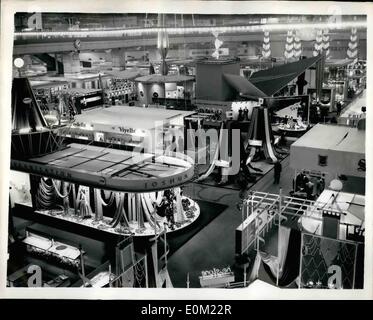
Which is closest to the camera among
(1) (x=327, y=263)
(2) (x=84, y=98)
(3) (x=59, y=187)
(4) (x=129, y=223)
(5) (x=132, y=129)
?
(1) (x=327, y=263)

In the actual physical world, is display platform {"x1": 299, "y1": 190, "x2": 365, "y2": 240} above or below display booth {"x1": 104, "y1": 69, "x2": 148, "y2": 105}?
below

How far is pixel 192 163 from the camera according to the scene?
9891 millimetres

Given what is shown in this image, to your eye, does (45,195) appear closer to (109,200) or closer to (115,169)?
(109,200)

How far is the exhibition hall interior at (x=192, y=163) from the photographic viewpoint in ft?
20.4

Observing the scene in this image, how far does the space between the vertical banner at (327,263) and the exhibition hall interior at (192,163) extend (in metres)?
0.02

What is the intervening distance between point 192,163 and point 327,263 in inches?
178

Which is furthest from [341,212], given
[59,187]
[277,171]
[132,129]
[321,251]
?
[59,187]

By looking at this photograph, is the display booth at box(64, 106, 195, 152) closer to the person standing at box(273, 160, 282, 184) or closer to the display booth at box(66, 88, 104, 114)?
the display booth at box(66, 88, 104, 114)

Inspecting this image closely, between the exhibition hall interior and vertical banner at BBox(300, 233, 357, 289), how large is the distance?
22 mm

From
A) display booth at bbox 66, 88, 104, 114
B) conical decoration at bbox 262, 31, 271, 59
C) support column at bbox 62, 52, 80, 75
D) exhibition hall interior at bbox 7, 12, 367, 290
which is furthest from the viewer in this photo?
display booth at bbox 66, 88, 104, 114

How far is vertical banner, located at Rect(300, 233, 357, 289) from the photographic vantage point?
226 inches

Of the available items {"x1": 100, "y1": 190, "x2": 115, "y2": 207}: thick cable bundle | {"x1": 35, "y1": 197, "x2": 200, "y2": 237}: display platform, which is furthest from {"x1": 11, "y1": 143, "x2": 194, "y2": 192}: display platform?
{"x1": 35, "y1": 197, "x2": 200, "y2": 237}: display platform
